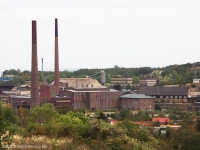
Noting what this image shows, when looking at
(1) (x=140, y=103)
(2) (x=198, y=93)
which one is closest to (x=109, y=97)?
(1) (x=140, y=103)

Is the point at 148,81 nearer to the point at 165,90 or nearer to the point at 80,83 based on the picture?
the point at 80,83

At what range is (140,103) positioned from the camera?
10594 cm


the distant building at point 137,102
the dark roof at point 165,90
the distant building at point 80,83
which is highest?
the distant building at point 80,83

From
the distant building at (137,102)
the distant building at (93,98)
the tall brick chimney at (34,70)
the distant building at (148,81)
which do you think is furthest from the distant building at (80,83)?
the tall brick chimney at (34,70)

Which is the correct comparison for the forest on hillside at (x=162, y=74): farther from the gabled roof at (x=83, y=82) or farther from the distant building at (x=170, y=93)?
the gabled roof at (x=83, y=82)

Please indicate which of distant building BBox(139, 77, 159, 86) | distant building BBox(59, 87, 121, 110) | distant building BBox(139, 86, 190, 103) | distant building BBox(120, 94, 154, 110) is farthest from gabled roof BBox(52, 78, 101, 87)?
distant building BBox(120, 94, 154, 110)

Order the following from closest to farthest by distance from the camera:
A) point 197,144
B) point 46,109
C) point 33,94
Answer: point 197,144 < point 46,109 < point 33,94

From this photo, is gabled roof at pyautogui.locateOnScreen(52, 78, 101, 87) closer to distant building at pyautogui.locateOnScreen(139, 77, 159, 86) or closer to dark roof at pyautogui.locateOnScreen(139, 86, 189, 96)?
dark roof at pyautogui.locateOnScreen(139, 86, 189, 96)

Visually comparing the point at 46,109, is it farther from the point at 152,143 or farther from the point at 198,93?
the point at 198,93

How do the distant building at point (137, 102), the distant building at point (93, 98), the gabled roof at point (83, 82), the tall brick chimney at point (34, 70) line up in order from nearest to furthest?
the tall brick chimney at point (34, 70) < the distant building at point (93, 98) < the distant building at point (137, 102) < the gabled roof at point (83, 82)

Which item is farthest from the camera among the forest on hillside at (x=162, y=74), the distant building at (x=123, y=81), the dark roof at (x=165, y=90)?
the distant building at (x=123, y=81)

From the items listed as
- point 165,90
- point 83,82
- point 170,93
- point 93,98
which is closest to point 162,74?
point 83,82

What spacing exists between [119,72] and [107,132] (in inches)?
6398

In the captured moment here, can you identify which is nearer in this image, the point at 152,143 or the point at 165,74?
the point at 152,143
